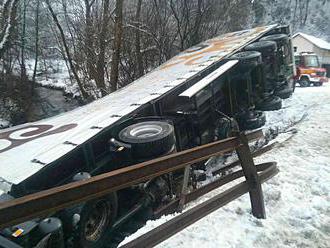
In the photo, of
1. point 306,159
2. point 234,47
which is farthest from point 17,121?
point 306,159

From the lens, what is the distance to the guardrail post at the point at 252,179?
3.13 m

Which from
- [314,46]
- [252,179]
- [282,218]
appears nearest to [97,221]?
[252,179]

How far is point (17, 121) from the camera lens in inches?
632

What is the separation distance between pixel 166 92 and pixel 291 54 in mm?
7083

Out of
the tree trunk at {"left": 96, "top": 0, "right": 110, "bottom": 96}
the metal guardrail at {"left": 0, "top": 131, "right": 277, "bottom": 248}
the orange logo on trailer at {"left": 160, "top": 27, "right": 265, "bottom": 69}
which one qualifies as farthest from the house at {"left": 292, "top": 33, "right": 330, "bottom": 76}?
the metal guardrail at {"left": 0, "top": 131, "right": 277, "bottom": 248}

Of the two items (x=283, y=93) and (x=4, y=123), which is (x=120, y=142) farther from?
(x=4, y=123)

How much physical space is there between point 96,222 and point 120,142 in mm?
1101

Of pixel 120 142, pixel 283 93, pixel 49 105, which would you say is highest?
pixel 120 142

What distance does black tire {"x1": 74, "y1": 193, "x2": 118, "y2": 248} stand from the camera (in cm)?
359

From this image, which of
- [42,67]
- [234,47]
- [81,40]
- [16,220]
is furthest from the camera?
[42,67]

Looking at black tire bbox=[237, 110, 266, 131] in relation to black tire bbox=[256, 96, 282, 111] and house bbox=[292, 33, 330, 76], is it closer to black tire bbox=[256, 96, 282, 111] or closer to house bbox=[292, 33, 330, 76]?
black tire bbox=[256, 96, 282, 111]

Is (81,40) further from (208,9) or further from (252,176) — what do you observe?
(252,176)

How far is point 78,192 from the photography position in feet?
5.82

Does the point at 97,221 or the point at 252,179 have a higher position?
the point at 252,179
